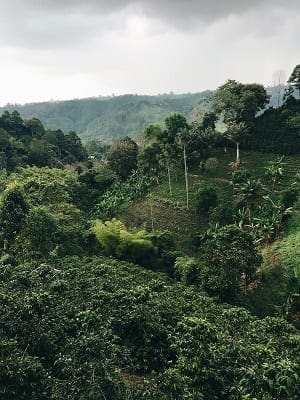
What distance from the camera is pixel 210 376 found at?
16.3 metres

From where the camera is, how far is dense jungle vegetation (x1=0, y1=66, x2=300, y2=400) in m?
15.3

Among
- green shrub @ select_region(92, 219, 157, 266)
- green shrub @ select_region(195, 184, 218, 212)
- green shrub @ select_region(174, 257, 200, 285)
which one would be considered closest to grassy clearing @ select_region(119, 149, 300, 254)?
green shrub @ select_region(195, 184, 218, 212)

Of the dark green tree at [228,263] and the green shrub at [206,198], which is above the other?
the green shrub at [206,198]

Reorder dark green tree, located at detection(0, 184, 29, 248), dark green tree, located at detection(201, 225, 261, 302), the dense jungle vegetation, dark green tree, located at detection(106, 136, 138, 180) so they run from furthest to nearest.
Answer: dark green tree, located at detection(106, 136, 138, 180)
dark green tree, located at detection(0, 184, 29, 248)
dark green tree, located at detection(201, 225, 261, 302)
the dense jungle vegetation

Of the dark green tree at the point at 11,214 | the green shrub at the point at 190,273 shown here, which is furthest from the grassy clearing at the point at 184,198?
the dark green tree at the point at 11,214

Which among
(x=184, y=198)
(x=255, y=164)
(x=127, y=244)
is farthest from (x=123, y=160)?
(x=127, y=244)

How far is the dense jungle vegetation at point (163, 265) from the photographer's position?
1527 cm

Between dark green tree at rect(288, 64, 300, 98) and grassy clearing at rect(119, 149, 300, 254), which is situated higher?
dark green tree at rect(288, 64, 300, 98)

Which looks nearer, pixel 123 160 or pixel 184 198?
pixel 184 198

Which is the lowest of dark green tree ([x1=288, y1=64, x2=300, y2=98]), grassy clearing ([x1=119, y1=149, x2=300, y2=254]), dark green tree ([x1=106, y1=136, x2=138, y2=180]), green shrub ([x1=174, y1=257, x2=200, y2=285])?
green shrub ([x1=174, y1=257, x2=200, y2=285])

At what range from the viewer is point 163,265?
1375 inches

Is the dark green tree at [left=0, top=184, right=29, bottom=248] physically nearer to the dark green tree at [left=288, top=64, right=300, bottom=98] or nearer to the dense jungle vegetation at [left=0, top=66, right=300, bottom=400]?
the dense jungle vegetation at [left=0, top=66, right=300, bottom=400]

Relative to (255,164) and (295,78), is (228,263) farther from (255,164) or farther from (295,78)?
(295,78)

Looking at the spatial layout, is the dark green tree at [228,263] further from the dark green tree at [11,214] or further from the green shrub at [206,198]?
the dark green tree at [11,214]
